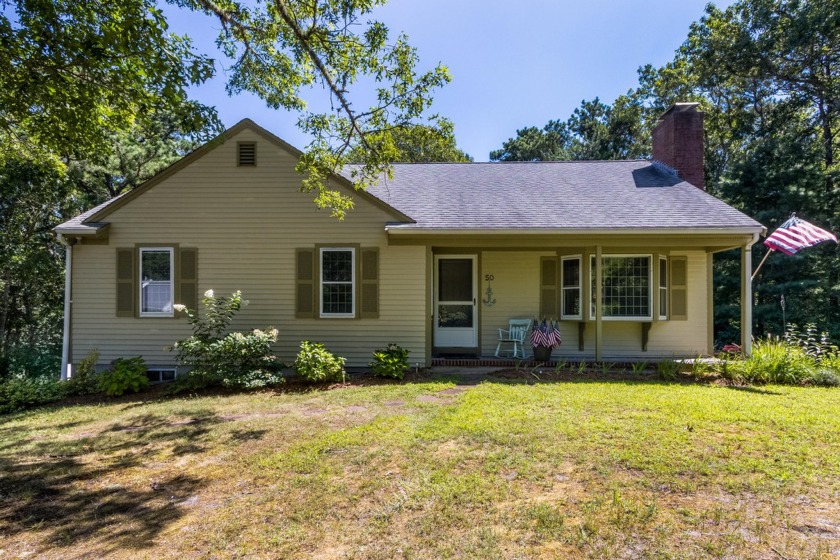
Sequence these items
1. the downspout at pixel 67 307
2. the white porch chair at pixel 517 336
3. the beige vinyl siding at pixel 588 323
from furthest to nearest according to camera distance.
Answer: the beige vinyl siding at pixel 588 323, the white porch chair at pixel 517 336, the downspout at pixel 67 307

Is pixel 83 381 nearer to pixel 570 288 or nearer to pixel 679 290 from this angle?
pixel 570 288

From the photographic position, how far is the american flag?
8.22 m

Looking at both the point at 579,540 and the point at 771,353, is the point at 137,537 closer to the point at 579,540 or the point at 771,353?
the point at 579,540

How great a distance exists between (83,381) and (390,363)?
546 centimetres

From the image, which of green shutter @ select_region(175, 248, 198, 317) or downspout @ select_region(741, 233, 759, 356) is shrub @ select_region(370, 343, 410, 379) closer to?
green shutter @ select_region(175, 248, 198, 317)

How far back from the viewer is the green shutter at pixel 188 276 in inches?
336

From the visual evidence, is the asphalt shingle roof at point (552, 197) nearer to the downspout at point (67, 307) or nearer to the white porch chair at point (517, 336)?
the white porch chair at point (517, 336)

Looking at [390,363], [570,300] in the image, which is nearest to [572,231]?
[570,300]

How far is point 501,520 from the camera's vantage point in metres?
2.97

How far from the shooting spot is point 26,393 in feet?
23.5

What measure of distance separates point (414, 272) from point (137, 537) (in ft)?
20.1

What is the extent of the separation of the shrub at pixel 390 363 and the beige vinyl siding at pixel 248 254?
54 centimetres

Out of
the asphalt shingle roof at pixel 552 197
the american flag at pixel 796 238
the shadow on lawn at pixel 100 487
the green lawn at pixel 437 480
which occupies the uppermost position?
the asphalt shingle roof at pixel 552 197

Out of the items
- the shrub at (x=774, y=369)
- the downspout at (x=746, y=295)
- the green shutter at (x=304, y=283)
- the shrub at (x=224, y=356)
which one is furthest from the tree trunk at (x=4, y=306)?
the downspout at (x=746, y=295)
